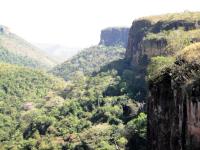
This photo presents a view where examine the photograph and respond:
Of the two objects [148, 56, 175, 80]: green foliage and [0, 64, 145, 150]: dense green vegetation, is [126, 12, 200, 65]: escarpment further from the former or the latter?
[148, 56, 175, 80]: green foliage

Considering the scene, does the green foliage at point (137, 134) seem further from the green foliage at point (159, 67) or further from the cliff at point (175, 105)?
the cliff at point (175, 105)

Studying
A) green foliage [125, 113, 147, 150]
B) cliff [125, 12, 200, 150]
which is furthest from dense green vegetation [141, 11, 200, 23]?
cliff [125, 12, 200, 150]

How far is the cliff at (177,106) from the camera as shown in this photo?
20844 millimetres

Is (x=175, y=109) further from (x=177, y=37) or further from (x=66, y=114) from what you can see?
(x=66, y=114)

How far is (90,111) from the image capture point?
90.4 meters

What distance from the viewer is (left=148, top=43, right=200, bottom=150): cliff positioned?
20844mm

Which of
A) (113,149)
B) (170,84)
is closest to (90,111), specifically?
(113,149)

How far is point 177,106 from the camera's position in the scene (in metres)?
22.1

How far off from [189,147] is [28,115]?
3274 inches

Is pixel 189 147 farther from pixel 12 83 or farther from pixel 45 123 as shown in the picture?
pixel 12 83

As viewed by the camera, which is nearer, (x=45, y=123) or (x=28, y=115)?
(x=45, y=123)

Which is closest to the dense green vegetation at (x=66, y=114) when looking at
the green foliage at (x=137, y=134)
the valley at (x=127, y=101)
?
the valley at (x=127, y=101)

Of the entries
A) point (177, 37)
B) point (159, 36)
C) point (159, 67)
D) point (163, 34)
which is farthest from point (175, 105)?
point (163, 34)

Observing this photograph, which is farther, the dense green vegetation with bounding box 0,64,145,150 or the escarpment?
the escarpment
